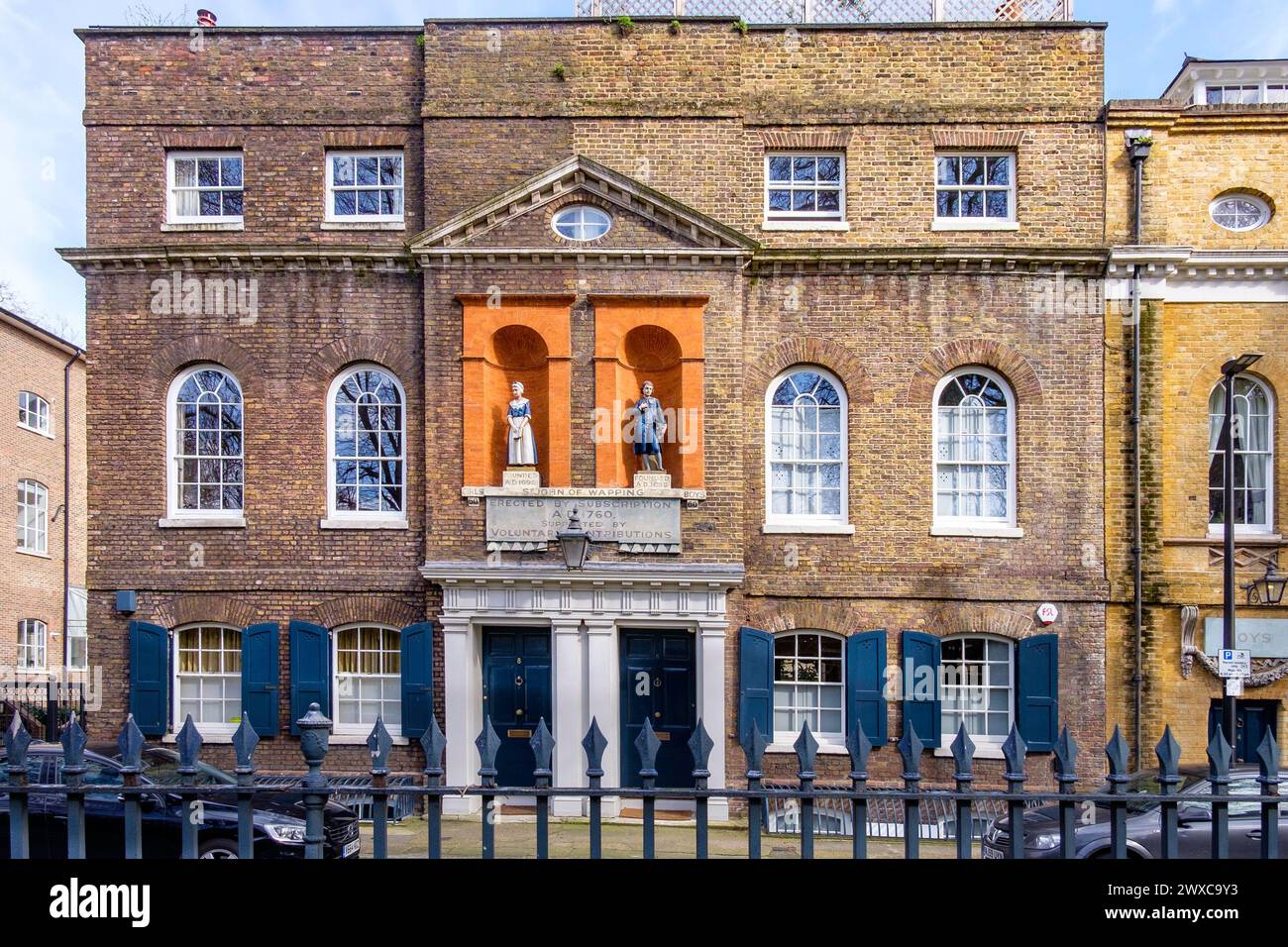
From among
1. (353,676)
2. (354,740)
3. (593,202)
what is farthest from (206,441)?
(593,202)

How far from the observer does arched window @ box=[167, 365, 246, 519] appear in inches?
531

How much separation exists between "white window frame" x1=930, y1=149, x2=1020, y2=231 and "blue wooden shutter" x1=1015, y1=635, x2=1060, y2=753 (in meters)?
6.40

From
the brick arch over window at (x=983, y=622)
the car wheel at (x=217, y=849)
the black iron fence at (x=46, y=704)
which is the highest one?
the brick arch over window at (x=983, y=622)

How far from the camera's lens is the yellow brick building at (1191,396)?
12.9 m

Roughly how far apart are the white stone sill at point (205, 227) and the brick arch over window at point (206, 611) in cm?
583

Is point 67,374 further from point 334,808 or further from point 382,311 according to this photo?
point 334,808

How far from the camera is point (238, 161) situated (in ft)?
44.8

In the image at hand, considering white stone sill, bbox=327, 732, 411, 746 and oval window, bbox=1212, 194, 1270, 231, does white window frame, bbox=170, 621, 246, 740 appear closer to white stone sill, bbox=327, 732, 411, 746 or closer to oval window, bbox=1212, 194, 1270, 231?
white stone sill, bbox=327, 732, 411, 746

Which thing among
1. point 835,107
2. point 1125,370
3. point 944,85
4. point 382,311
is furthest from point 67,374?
point 1125,370

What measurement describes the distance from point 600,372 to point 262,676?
23.0 ft

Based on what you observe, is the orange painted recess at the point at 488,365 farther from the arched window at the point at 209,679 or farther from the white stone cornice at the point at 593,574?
the arched window at the point at 209,679

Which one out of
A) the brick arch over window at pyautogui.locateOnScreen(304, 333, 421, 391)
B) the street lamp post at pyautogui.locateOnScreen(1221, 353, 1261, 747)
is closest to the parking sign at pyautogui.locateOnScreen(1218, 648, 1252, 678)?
the street lamp post at pyautogui.locateOnScreen(1221, 353, 1261, 747)

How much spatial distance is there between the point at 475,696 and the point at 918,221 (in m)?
10.0

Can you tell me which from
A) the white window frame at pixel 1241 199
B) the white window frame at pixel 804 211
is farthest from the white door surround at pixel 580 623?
the white window frame at pixel 1241 199
